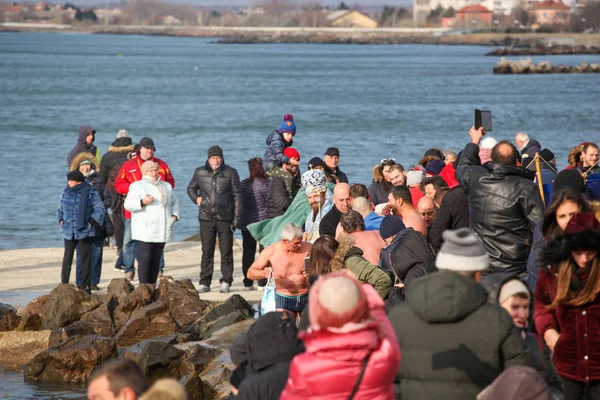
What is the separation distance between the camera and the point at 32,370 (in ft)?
33.0

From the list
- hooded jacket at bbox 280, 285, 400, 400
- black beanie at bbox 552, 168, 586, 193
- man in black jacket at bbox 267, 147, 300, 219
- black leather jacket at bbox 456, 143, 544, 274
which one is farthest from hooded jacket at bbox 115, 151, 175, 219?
hooded jacket at bbox 280, 285, 400, 400

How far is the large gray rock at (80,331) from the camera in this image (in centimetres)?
1059

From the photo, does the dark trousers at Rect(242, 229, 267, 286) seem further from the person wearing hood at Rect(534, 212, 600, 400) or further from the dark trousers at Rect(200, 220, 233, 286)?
the person wearing hood at Rect(534, 212, 600, 400)

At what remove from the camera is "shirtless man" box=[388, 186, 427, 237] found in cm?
833

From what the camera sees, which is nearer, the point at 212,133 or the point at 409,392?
the point at 409,392

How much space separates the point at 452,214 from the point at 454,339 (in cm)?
452

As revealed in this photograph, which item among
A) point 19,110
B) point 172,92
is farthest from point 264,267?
point 172,92

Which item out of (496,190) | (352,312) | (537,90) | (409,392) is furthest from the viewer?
(537,90)

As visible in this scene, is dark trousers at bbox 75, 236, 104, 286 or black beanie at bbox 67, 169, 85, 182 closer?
black beanie at bbox 67, 169, 85, 182

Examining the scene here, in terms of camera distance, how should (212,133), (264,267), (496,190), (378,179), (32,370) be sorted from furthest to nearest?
(212,133)
(378,179)
(32,370)
(264,267)
(496,190)

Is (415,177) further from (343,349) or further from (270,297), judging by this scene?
(343,349)

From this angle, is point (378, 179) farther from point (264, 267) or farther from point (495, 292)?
point (495, 292)

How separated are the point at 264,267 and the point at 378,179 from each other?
12.4 ft

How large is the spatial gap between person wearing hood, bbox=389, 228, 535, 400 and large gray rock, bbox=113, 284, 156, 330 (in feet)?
23.1
